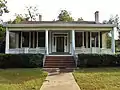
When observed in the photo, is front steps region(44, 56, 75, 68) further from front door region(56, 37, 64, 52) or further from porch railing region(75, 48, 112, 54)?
front door region(56, 37, 64, 52)

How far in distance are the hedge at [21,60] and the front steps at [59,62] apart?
38.0 inches

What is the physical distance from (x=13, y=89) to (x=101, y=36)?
2005cm

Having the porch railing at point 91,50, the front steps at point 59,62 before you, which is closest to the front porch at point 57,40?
the porch railing at point 91,50

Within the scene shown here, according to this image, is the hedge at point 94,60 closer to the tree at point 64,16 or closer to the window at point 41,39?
the window at point 41,39

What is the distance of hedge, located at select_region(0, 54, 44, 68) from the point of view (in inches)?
914

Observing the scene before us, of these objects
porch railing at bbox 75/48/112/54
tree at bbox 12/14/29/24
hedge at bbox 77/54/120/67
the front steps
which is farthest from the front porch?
tree at bbox 12/14/29/24

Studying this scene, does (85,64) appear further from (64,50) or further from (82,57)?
(64,50)

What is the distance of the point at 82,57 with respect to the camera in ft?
76.3

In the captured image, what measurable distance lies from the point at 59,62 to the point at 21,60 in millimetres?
3645

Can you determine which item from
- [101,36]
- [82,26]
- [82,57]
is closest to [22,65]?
[82,57]

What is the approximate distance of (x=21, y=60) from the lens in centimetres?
2338

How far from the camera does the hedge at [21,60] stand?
914 inches

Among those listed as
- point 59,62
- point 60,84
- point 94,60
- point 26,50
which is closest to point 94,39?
point 94,60

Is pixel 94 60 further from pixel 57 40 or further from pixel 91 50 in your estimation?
pixel 57 40
